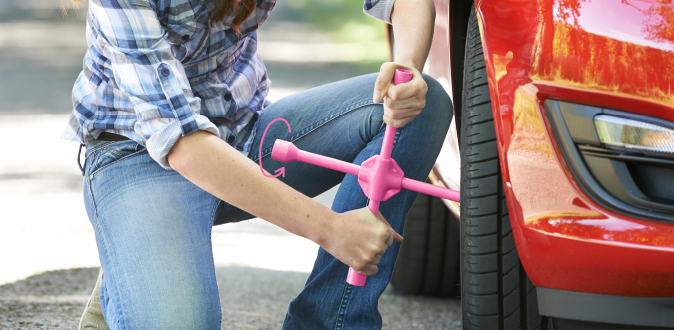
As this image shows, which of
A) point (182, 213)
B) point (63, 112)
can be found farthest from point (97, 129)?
point (63, 112)

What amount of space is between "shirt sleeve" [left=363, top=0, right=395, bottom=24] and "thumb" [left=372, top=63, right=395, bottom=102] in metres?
0.49

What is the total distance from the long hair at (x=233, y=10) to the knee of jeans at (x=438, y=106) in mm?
432

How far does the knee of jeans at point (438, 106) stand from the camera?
59.3 inches

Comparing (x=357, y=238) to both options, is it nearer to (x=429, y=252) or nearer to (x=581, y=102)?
(x=581, y=102)

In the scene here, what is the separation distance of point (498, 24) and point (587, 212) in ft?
1.18

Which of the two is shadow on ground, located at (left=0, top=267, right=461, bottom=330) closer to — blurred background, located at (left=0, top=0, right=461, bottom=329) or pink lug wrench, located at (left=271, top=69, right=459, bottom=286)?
blurred background, located at (left=0, top=0, right=461, bottom=329)

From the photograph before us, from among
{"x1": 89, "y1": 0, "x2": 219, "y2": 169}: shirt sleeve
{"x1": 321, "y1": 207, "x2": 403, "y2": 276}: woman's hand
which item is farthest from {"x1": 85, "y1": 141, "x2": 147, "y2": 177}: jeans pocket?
{"x1": 321, "y1": 207, "x2": 403, "y2": 276}: woman's hand

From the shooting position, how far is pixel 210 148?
4.17ft

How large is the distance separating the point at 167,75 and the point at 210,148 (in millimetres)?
172

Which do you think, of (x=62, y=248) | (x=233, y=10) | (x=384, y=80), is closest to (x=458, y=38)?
(x=384, y=80)

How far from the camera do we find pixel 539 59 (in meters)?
0.99

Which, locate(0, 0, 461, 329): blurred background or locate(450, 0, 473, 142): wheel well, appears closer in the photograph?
locate(450, 0, 473, 142): wheel well

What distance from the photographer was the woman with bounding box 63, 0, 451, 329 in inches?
50.1

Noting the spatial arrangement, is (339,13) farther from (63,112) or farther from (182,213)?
(182,213)
